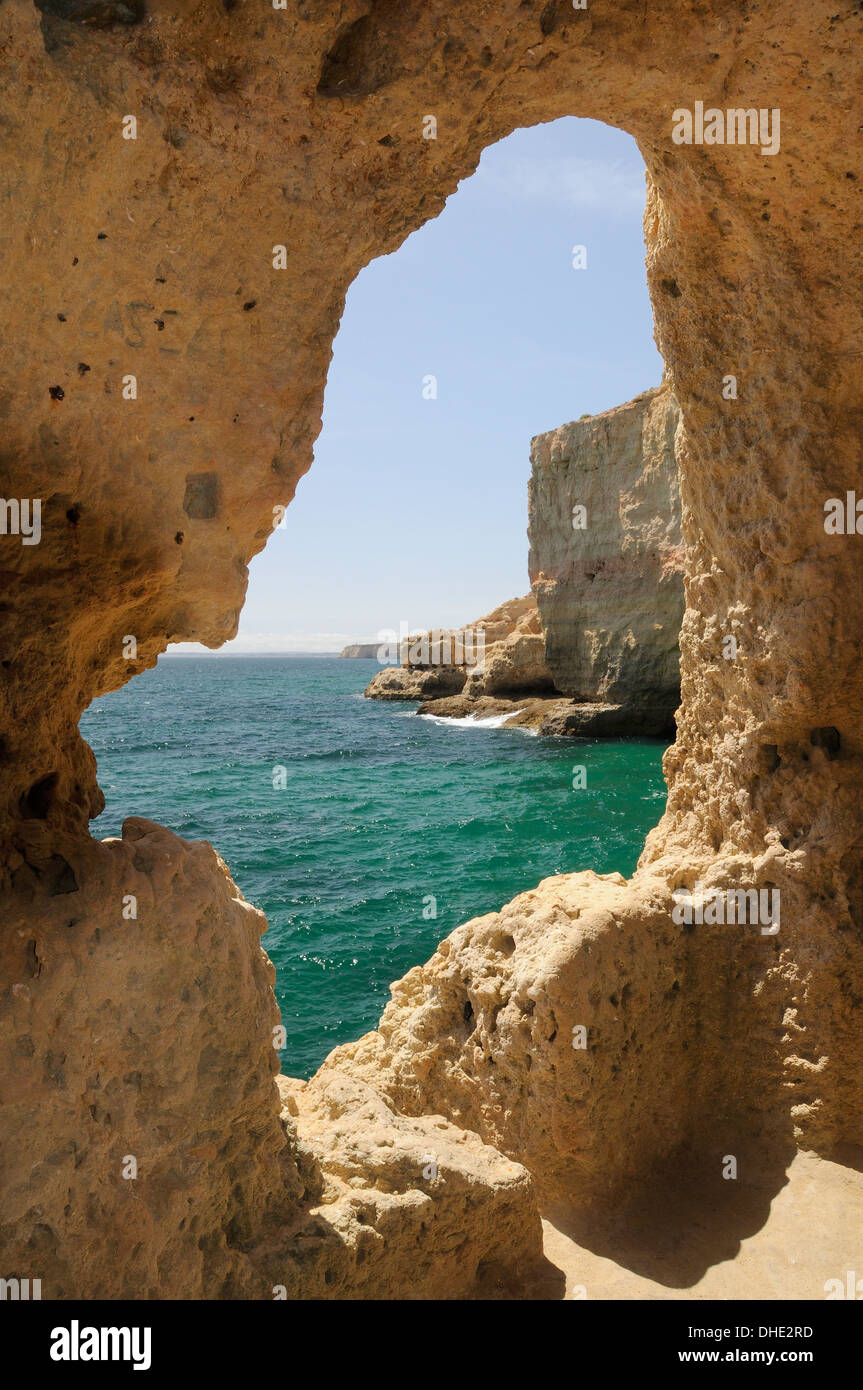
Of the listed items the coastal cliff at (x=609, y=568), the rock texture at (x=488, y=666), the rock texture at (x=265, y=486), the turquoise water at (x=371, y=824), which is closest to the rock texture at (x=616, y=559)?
Answer: the coastal cliff at (x=609, y=568)

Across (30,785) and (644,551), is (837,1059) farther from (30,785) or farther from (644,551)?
(644,551)

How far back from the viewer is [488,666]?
4188 centimetres

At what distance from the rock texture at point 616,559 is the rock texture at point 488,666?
4.72 metres

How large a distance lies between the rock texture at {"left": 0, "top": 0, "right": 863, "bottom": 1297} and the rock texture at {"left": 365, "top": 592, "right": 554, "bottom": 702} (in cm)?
3333

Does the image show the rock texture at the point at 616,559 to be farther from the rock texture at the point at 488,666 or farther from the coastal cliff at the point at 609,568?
the rock texture at the point at 488,666

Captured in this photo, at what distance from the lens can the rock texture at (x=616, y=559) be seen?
30.2 m

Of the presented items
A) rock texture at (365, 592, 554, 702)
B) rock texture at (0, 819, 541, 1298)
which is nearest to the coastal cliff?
rock texture at (365, 592, 554, 702)

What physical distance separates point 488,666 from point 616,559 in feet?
36.1

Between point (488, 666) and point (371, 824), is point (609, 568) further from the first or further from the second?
point (371, 824)

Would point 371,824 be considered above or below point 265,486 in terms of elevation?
below

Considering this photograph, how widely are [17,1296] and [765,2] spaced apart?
6179mm

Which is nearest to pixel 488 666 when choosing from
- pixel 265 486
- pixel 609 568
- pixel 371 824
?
pixel 609 568

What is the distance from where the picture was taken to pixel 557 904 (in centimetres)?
589

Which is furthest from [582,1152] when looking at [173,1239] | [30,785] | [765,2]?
[765,2]
